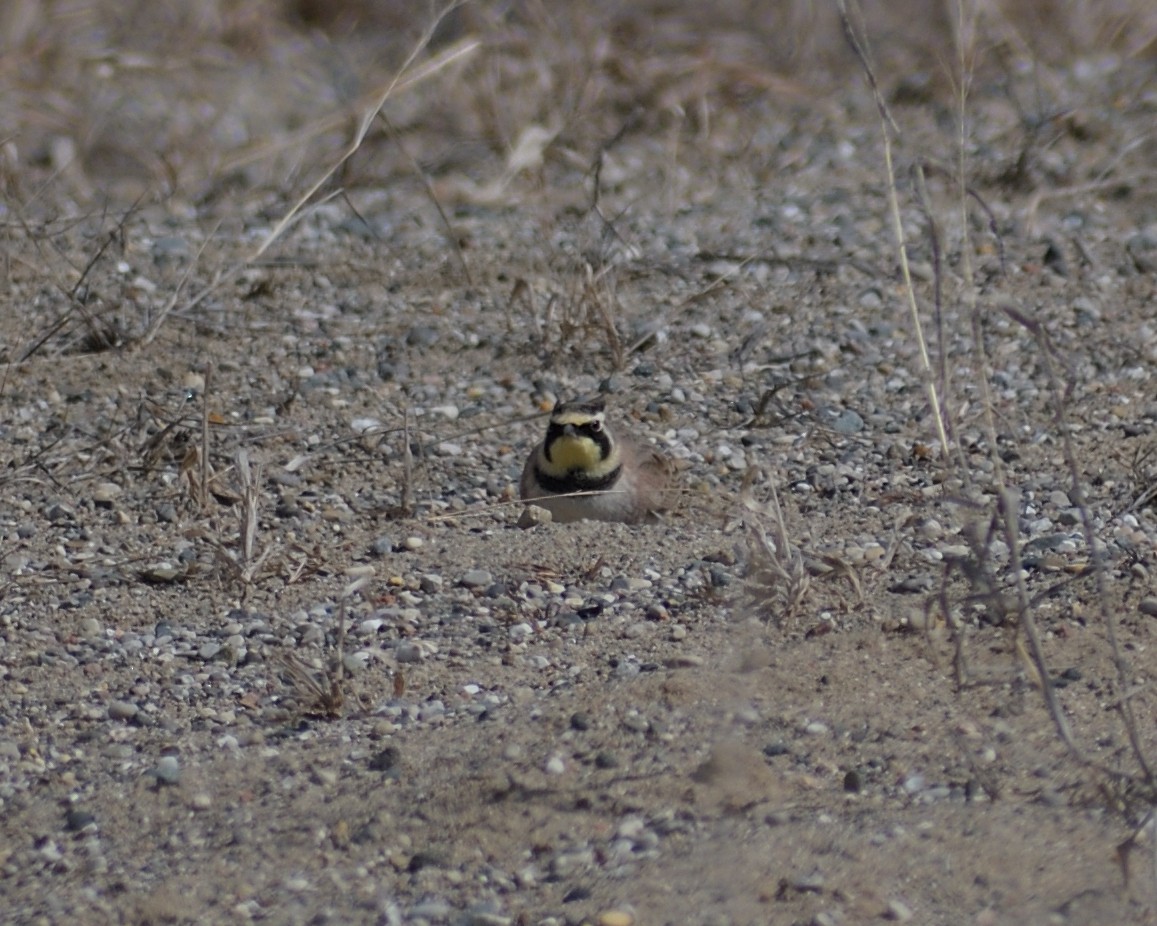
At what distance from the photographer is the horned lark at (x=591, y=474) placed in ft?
17.0

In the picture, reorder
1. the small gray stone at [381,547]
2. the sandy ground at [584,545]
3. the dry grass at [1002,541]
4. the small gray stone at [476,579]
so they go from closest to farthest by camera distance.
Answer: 1. the dry grass at [1002,541]
2. the sandy ground at [584,545]
3. the small gray stone at [476,579]
4. the small gray stone at [381,547]

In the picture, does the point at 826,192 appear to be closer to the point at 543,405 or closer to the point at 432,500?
the point at 543,405

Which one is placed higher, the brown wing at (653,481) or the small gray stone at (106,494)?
the brown wing at (653,481)

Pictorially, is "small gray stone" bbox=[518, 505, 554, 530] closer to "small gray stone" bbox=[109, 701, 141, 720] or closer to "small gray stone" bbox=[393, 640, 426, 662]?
"small gray stone" bbox=[393, 640, 426, 662]

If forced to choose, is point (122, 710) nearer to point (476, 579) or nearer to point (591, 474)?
point (476, 579)

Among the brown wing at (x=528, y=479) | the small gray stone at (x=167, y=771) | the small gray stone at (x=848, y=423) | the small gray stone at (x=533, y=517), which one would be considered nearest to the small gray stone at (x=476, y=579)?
the small gray stone at (x=533, y=517)

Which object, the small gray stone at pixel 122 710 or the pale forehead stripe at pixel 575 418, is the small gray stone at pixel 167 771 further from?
the pale forehead stripe at pixel 575 418

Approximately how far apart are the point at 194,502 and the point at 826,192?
164 inches

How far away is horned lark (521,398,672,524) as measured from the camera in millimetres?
5176

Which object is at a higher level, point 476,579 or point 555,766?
point 555,766

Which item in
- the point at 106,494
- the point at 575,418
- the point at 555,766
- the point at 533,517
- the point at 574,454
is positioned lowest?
the point at 106,494

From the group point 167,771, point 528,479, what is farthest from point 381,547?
point 167,771

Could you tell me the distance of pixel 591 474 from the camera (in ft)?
17.3

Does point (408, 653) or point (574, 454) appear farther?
point (574, 454)
